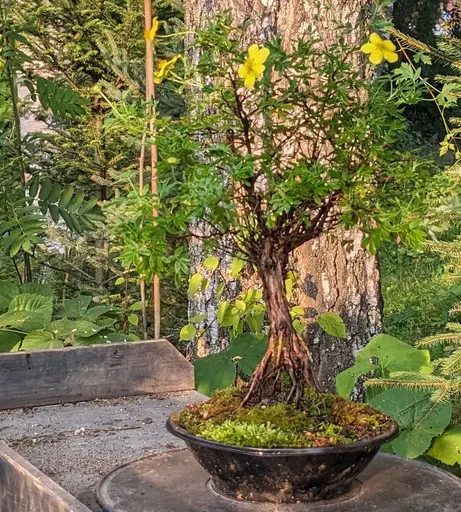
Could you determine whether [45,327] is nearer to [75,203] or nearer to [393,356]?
[75,203]

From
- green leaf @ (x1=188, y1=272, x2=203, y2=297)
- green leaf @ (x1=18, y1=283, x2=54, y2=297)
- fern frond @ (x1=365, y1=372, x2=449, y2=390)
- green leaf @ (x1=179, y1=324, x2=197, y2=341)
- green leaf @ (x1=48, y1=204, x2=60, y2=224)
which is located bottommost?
fern frond @ (x1=365, y1=372, x2=449, y2=390)

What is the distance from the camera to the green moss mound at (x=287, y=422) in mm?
1163

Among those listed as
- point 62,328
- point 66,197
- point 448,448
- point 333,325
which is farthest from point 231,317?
point 66,197

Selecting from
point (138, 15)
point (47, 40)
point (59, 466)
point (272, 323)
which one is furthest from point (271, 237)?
point (47, 40)

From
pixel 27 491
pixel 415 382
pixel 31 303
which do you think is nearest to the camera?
pixel 27 491

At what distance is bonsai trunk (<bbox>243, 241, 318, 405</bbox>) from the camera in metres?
1.27

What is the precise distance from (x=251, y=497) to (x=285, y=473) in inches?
3.6

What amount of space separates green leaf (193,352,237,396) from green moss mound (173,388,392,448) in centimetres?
129

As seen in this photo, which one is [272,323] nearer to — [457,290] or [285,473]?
[285,473]

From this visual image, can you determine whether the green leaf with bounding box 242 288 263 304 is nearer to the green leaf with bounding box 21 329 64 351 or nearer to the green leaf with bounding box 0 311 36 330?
the green leaf with bounding box 21 329 64 351

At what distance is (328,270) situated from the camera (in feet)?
8.43

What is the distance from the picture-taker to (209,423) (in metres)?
1.24

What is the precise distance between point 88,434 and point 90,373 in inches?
12.8

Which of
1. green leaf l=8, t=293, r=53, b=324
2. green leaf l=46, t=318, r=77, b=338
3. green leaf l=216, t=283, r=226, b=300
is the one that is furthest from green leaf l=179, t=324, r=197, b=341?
green leaf l=8, t=293, r=53, b=324
